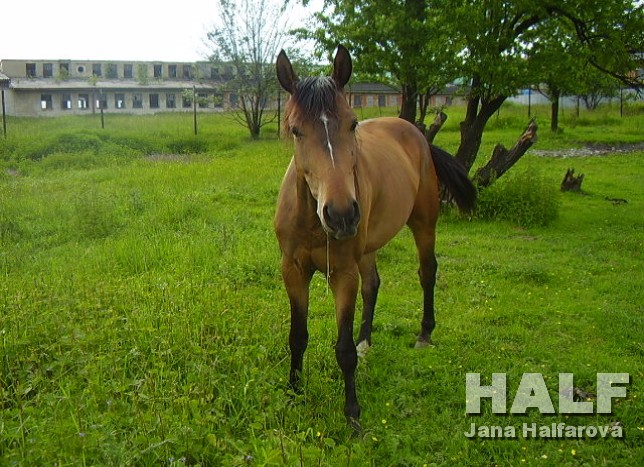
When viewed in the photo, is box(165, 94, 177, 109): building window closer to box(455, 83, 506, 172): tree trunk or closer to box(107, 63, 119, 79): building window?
box(107, 63, 119, 79): building window

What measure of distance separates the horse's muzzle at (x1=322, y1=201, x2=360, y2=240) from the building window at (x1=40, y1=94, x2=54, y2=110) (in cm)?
4496

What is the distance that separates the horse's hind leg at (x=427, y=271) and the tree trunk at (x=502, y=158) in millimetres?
5092

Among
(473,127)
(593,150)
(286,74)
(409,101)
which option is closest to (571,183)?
(473,127)

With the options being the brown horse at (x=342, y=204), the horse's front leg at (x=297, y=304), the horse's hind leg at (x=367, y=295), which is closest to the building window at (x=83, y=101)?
the brown horse at (x=342, y=204)

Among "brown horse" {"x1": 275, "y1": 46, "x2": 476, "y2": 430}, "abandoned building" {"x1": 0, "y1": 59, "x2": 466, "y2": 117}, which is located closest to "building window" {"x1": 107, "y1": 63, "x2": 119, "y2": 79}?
"abandoned building" {"x1": 0, "y1": 59, "x2": 466, "y2": 117}

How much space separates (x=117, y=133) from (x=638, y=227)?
53.2 ft

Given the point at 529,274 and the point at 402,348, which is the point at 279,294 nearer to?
the point at 402,348

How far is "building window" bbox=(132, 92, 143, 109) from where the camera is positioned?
45688 millimetres

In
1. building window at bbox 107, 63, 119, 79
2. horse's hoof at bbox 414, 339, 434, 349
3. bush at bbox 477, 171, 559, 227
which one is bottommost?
horse's hoof at bbox 414, 339, 434, 349

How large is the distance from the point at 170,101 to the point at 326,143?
4695 centimetres

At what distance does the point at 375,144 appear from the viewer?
481 cm

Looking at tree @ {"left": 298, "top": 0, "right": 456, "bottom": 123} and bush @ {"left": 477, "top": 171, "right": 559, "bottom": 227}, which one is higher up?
tree @ {"left": 298, "top": 0, "right": 456, "bottom": 123}

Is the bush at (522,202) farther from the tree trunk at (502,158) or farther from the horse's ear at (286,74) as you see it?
the horse's ear at (286,74)

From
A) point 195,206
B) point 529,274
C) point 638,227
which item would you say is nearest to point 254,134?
point 195,206
